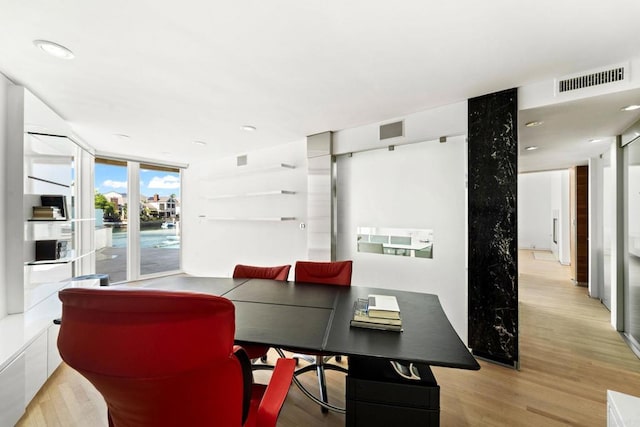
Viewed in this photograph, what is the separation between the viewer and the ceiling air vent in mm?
2189

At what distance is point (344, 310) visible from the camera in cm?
189

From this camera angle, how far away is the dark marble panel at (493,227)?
2.64m

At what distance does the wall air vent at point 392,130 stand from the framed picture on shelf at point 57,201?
3.77 m

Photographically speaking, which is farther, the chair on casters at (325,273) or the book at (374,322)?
the chair on casters at (325,273)

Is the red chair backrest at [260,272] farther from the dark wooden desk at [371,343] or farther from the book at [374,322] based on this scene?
the book at [374,322]

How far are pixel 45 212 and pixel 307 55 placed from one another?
2.95 meters

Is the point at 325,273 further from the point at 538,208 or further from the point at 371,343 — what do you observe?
the point at 538,208

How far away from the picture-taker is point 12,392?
1.92 meters

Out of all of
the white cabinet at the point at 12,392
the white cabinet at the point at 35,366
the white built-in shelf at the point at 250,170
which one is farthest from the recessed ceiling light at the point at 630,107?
the white cabinet at the point at 35,366

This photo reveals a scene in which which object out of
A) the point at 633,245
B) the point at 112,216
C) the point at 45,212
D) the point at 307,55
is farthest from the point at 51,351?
the point at 633,245

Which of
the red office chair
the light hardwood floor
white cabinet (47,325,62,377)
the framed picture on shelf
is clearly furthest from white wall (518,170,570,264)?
white cabinet (47,325,62,377)

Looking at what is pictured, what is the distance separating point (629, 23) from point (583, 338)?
130 inches

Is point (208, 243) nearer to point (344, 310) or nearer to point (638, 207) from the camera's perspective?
point (344, 310)

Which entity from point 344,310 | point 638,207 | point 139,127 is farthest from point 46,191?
point 638,207
